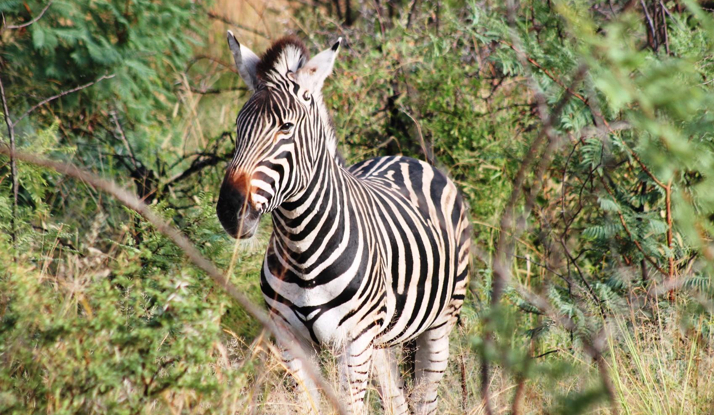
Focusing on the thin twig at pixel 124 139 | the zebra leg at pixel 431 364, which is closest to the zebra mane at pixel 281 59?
the zebra leg at pixel 431 364

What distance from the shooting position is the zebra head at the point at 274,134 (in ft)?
9.14

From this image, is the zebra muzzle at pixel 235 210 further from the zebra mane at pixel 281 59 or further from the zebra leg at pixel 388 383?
the zebra leg at pixel 388 383

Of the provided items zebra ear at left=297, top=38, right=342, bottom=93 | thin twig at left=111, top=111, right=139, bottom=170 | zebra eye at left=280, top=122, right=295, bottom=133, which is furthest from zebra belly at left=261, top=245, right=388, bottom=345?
thin twig at left=111, top=111, right=139, bottom=170

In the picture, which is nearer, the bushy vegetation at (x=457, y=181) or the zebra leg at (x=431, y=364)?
the bushy vegetation at (x=457, y=181)

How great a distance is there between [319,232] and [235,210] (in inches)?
22.0

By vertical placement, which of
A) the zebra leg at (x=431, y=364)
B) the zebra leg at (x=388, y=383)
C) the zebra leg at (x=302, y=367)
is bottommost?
the zebra leg at (x=302, y=367)

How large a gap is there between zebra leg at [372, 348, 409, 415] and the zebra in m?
0.01

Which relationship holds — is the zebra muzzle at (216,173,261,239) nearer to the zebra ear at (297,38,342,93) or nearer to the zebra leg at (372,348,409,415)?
the zebra ear at (297,38,342,93)

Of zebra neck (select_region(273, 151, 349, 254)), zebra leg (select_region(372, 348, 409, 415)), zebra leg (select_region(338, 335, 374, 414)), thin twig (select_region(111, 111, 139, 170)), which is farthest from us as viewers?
thin twig (select_region(111, 111, 139, 170))

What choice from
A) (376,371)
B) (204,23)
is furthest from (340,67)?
(376,371)

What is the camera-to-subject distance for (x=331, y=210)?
325cm

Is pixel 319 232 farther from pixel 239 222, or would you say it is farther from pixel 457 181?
A: pixel 457 181

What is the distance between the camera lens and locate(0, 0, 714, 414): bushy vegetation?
2.27 m

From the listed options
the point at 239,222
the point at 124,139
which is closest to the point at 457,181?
the point at 124,139
